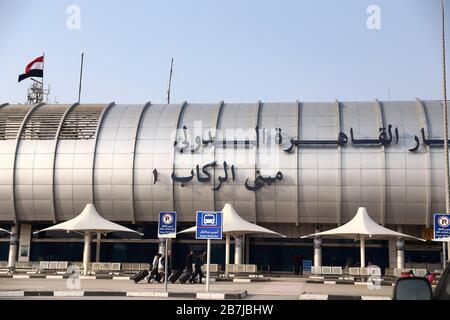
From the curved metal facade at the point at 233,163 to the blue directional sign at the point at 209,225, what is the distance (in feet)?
70.8

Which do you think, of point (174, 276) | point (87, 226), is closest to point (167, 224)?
point (174, 276)

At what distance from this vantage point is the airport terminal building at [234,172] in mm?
42375

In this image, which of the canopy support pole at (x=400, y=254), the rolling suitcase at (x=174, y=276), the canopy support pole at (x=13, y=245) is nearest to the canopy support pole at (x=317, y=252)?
the canopy support pole at (x=400, y=254)

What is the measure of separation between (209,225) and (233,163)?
21.9 meters

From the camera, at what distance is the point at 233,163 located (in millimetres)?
43344

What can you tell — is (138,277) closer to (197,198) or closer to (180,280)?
(180,280)

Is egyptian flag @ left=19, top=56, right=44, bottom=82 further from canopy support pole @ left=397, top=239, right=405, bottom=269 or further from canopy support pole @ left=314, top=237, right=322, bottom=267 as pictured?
canopy support pole @ left=397, top=239, right=405, bottom=269

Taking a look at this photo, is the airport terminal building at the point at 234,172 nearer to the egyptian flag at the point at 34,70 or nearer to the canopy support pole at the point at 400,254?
the canopy support pole at the point at 400,254

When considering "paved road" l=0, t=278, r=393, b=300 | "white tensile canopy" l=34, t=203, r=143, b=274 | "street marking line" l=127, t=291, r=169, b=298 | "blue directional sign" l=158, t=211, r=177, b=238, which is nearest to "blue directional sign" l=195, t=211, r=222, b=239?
"blue directional sign" l=158, t=211, r=177, b=238

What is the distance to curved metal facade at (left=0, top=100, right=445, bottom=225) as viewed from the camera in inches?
1666

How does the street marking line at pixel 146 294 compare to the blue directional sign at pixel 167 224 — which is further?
the blue directional sign at pixel 167 224

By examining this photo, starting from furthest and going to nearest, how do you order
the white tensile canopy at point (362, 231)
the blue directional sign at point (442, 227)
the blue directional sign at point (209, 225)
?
the white tensile canopy at point (362, 231)
the blue directional sign at point (442, 227)
the blue directional sign at point (209, 225)

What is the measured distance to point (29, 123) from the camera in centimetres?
4681
